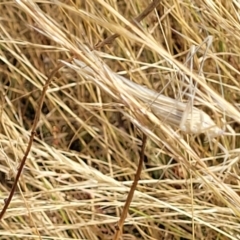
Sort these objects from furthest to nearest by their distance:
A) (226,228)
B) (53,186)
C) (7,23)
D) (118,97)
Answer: (7,23)
(53,186)
(226,228)
(118,97)

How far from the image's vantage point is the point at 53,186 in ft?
3.43

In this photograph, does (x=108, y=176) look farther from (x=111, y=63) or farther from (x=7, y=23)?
(x=7, y=23)

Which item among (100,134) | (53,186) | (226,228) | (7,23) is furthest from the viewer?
(7,23)

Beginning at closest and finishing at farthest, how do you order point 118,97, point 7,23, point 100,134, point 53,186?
point 118,97, point 53,186, point 100,134, point 7,23

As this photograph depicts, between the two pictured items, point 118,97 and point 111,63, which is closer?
point 118,97

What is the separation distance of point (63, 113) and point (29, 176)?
209 millimetres

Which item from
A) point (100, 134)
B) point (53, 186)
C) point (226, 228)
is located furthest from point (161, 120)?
point (100, 134)

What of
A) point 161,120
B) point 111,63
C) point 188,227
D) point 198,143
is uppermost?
point 161,120

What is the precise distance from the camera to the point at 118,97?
514mm

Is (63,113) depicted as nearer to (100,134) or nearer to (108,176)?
(100,134)

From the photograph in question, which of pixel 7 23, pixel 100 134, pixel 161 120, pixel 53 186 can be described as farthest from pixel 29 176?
pixel 161 120

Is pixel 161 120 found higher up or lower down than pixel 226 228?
higher up

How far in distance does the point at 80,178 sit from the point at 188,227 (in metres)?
0.22

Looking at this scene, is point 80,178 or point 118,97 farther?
point 80,178
